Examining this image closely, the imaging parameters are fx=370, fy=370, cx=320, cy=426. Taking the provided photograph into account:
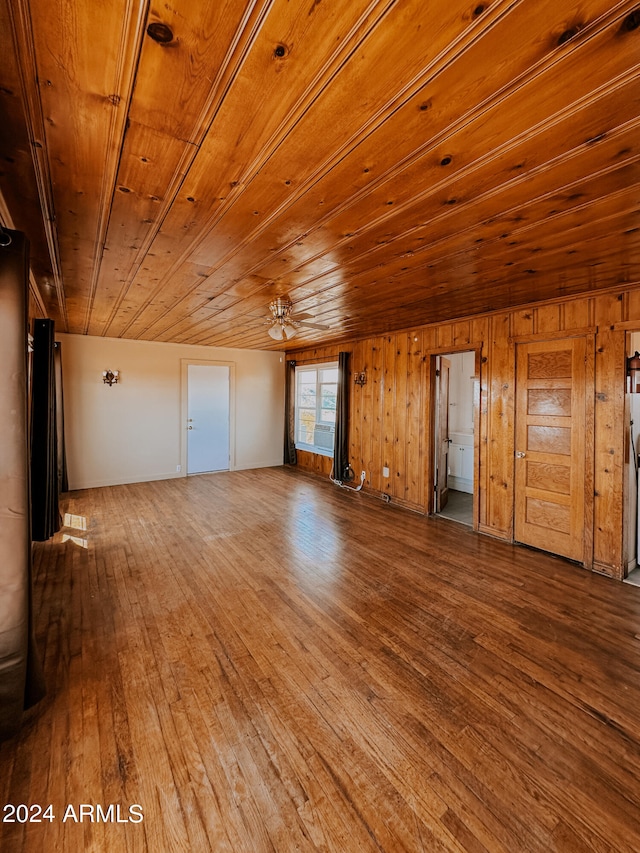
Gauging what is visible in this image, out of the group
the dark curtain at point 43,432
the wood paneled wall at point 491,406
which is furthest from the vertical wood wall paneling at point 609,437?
the dark curtain at point 43,432

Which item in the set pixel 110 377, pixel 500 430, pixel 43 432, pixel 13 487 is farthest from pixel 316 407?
pixel 13 487

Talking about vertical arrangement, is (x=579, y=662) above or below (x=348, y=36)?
below

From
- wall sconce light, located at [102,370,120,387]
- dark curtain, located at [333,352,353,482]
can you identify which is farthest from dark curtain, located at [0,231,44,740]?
wall sconce light, located at [102,370,120,387]

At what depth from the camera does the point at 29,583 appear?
1.75 m

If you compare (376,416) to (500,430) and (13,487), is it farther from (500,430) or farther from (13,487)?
(13,487)

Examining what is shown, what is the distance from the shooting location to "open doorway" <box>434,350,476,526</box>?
16.6 ft

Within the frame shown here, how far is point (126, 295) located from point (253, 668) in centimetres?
340

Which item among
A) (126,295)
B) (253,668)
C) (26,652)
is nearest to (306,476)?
(126,295)

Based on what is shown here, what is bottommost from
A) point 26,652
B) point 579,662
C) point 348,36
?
point 579,662

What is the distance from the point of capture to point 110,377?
6.38 m

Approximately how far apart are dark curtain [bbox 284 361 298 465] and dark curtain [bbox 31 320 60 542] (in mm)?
4822

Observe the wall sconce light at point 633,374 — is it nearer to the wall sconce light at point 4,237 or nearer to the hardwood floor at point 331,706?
the hardwood floor at point 331,706

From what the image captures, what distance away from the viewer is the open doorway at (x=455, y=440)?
199 inches

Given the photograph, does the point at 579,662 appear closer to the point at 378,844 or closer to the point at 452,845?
the point at 452,845
